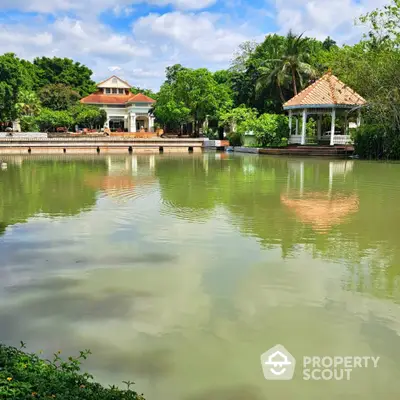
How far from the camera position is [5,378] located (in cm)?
255

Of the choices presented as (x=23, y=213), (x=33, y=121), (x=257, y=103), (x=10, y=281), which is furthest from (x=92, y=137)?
(x=10, y=281)

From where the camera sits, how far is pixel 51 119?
41.1m

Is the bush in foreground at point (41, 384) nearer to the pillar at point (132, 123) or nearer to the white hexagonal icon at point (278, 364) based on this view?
the white hexagonal icon at point (278, 364)

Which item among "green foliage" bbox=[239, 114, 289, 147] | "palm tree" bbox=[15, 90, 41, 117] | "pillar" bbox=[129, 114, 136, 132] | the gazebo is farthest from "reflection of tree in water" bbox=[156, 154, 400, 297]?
"pillar" bbox=[129, 114, 136, 132]

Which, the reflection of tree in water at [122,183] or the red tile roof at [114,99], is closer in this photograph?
the reflection of tree in water at [122,183]

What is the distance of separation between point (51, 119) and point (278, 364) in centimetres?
4117

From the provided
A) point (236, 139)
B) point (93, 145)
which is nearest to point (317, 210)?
point (236, 139)

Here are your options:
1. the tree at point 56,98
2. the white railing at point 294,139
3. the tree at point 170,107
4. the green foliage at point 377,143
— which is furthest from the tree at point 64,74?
the green foliage at point 377,143

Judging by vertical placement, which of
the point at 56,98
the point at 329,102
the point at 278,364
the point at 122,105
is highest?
the point at 56,98

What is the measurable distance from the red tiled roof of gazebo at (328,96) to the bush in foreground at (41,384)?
86.0ft

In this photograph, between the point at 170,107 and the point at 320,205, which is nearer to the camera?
the point at 320,205

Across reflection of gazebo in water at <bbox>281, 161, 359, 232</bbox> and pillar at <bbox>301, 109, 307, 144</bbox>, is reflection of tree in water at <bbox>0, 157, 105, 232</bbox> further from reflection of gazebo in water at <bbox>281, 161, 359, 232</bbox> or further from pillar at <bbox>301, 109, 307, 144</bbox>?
pillar at <bbox>301, 109, 307, 144</bbox>

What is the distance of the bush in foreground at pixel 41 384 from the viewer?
2.38 metres

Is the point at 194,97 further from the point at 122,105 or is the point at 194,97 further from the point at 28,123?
the point at 122,105
